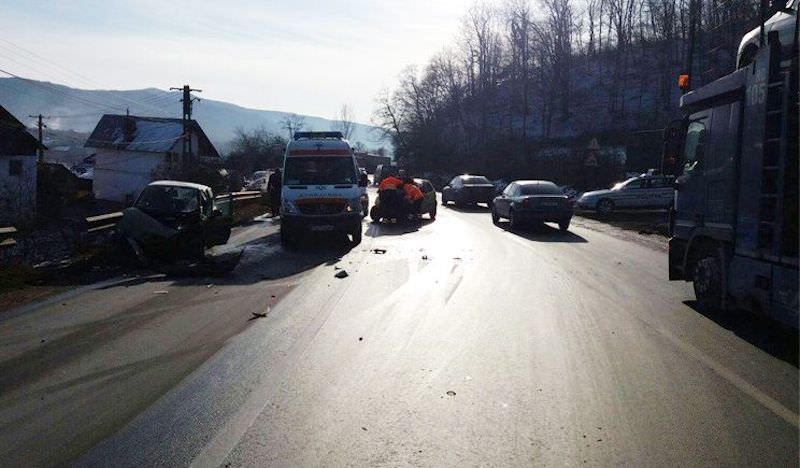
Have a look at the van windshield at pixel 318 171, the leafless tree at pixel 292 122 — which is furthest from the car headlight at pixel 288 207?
the leafless tree at pixel 292 122

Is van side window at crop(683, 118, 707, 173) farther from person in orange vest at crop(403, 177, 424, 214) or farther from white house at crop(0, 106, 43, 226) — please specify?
white house at crop(0, 106, 43, 226)

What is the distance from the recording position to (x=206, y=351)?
6.50m

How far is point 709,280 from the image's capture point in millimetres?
8102

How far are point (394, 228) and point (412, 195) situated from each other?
2.09 m

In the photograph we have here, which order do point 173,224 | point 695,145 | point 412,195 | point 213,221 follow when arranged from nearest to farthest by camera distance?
point 695,145
point 173,224
point 213,221
point 412,195

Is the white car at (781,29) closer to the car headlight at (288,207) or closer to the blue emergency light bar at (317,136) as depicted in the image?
the car headlight at (288,207)

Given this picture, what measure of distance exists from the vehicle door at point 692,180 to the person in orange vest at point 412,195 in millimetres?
14306

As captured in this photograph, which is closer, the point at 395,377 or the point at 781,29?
the point at 395,377

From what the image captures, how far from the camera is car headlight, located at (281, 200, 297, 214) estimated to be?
16203mm

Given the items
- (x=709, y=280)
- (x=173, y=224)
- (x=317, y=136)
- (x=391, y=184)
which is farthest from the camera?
(x=391, y=184)

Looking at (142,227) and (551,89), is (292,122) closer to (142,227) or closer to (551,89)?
(551,89)

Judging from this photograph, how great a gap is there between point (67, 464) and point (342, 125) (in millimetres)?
181093

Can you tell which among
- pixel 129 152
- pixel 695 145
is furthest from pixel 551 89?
pixel 695 145

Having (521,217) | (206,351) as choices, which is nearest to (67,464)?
(206,351)
